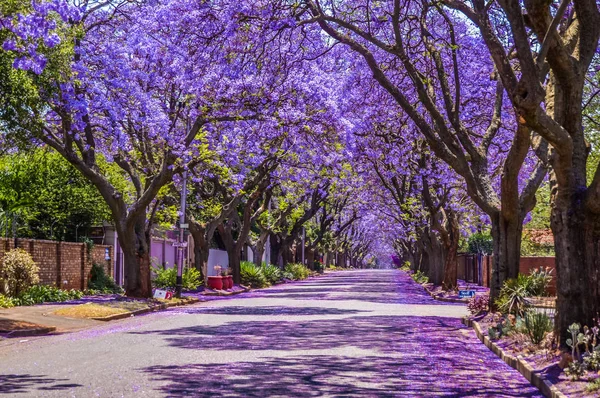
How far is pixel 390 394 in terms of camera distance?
29.3 feet

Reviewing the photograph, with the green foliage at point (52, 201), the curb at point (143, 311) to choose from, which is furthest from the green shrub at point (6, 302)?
the green foliage at point (52, 201)

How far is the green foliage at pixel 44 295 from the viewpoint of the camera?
23305 mm

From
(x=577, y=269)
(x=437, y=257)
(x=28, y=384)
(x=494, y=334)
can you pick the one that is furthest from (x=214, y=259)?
(x=28, y=384)

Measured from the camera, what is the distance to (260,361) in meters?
11.5

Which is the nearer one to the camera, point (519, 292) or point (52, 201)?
point (519, 292)

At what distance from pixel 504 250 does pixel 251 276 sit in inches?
1062

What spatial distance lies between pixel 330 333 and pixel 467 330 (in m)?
3.63

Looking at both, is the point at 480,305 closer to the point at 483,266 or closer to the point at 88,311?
the point at 88,311

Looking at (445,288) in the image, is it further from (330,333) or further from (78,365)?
(78,365)

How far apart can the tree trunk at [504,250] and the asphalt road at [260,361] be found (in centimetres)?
147

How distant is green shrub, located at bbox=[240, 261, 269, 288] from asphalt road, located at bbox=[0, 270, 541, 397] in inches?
971

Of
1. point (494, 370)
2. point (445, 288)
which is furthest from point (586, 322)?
point (445, 288)

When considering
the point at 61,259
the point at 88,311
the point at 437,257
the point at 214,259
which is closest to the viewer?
the point at 88,311

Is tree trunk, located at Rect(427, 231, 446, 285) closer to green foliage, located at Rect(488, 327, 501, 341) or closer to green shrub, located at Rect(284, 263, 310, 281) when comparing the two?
green shrub, located at Rect(284, 263, 310, 281)
